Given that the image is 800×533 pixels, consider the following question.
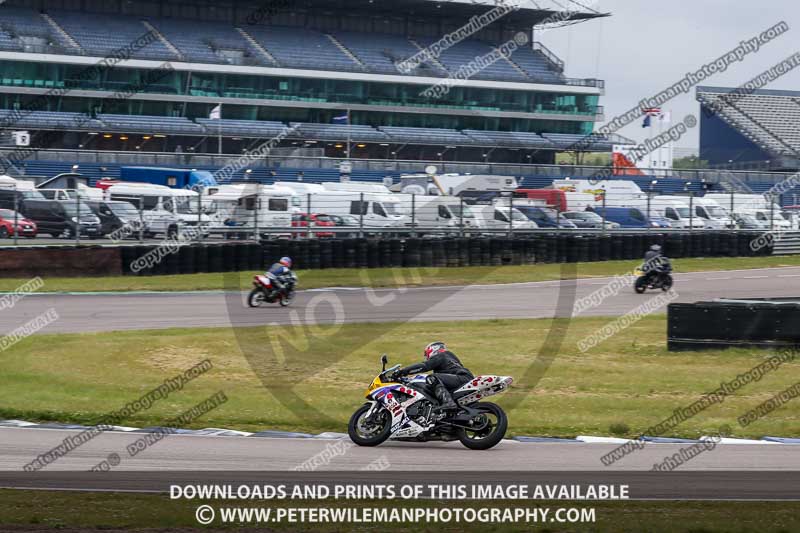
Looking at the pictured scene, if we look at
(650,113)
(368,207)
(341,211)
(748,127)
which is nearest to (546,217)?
(368,207)

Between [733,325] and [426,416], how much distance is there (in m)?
→ 7.46

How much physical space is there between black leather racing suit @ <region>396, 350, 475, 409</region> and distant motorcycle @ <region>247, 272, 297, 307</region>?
11488 mm

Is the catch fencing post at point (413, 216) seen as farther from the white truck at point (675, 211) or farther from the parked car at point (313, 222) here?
the white truck at point (675, 211)

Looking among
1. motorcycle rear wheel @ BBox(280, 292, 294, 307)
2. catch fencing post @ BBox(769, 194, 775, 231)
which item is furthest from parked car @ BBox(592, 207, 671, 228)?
motorcycle rear wheel @ BBox(280, 292, 294, 307)

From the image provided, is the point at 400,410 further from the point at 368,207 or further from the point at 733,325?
the point at 368,207

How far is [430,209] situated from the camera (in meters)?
32.9

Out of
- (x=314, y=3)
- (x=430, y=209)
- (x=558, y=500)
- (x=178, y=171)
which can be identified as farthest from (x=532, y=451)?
(x=314, y=3)

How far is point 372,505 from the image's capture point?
7.98 m

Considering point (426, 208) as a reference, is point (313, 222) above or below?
below

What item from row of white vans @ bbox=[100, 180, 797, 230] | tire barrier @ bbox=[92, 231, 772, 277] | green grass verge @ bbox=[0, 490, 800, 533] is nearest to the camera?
green grass verge @ bbox=[0, 490, 800, 533]

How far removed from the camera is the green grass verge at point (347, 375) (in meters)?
12.4

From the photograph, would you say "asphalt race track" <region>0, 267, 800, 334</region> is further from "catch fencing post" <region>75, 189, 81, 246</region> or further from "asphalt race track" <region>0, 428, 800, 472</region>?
"asphalt race track" <region>0, 428, 800, 472</region>

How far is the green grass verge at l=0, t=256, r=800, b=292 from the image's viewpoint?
25031 millimetres

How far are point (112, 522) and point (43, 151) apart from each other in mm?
48139
